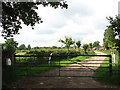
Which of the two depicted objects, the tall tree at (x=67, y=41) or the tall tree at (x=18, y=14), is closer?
the tall tree at (x=18, y=14)

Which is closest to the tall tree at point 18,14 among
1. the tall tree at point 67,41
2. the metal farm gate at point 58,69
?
the metal farm gate at point 58,69

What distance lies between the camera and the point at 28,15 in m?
8.60

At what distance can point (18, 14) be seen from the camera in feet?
29.4

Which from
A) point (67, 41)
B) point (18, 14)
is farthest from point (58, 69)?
point (67, 41)

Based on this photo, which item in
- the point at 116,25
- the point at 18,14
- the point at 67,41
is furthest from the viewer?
the point at 67,41

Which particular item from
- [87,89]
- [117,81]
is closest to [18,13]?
[87,89]

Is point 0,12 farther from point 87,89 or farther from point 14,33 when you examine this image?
point 87,89

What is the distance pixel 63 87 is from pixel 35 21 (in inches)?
247

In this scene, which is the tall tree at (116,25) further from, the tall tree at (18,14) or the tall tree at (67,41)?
the tall tree at (67,41)

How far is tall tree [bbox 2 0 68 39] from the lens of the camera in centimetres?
800

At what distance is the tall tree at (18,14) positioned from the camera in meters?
8.00

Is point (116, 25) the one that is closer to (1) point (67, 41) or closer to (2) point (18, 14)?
(2) point (18, 14)

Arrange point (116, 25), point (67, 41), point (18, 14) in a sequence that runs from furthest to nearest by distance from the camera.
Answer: point (67, 41) < point (18, 14) < point (116, 25)

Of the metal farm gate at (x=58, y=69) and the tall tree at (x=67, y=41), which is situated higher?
the tall tree at (x=67, y=41)
